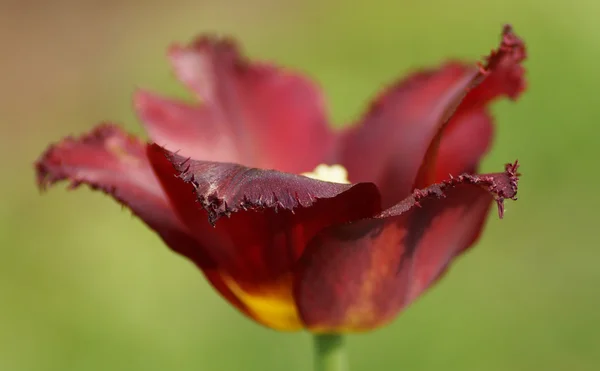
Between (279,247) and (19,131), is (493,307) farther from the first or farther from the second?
(19,131)

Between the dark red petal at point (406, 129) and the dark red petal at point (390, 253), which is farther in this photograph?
the dark red petal at point (406, 129)

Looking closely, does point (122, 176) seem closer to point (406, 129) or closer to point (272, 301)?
point (272, 301)

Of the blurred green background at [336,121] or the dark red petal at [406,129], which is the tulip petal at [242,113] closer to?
the dark red petal at [406,129]

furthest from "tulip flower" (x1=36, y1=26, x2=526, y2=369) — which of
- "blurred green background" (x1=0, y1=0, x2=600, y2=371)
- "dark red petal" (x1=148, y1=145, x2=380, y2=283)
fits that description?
"blurred green background" (x1=0, y1=0, x2=600, y2=371)

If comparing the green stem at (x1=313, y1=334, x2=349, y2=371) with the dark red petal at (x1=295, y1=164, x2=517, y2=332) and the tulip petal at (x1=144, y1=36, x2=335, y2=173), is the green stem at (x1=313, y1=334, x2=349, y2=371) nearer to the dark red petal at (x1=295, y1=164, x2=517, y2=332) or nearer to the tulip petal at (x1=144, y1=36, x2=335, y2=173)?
the dark red petal at (x1=295, y1=164, x2=517, y2=332)

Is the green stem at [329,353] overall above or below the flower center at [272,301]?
below

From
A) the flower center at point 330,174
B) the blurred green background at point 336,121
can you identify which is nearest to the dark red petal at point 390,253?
the flower center at point 330,174

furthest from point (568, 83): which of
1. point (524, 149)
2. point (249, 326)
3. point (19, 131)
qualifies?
point (19, 131)
